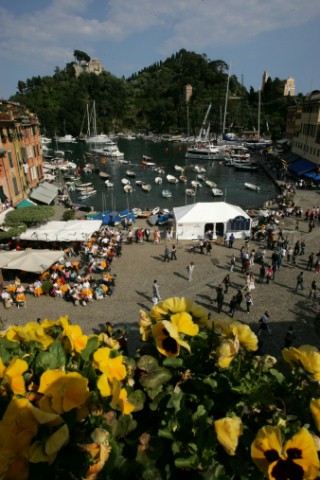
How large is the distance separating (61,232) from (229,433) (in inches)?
871

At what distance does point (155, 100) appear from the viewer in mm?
164375

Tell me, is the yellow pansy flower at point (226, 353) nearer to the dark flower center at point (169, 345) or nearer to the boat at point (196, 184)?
the dark flower center at point (169, 345)

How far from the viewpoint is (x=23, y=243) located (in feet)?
76.1

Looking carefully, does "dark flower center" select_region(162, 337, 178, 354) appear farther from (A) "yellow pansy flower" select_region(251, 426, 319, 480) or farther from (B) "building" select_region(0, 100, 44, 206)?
(B) "building" select_region(0, 100, 44, 206)

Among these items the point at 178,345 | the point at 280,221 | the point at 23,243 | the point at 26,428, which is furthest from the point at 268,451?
the point at 280,221

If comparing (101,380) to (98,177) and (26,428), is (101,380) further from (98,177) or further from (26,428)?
(98,177)

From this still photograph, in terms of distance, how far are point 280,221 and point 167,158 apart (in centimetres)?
6034

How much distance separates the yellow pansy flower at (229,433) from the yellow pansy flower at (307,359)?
2.33 ft

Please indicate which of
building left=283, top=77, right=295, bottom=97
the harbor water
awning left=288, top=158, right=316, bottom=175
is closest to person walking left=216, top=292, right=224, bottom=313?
the harbor water

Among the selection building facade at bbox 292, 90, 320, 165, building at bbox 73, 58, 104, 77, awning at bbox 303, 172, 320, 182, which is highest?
building at bbox 73, 58, 104, 77

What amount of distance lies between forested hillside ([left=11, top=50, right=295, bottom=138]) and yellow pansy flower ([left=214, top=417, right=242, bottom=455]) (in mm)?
127834

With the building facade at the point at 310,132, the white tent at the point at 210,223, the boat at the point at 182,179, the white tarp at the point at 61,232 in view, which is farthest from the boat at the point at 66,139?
the white tent at the point at 210,223

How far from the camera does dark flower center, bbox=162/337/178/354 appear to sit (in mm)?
2445

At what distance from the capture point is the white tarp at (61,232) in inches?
872
